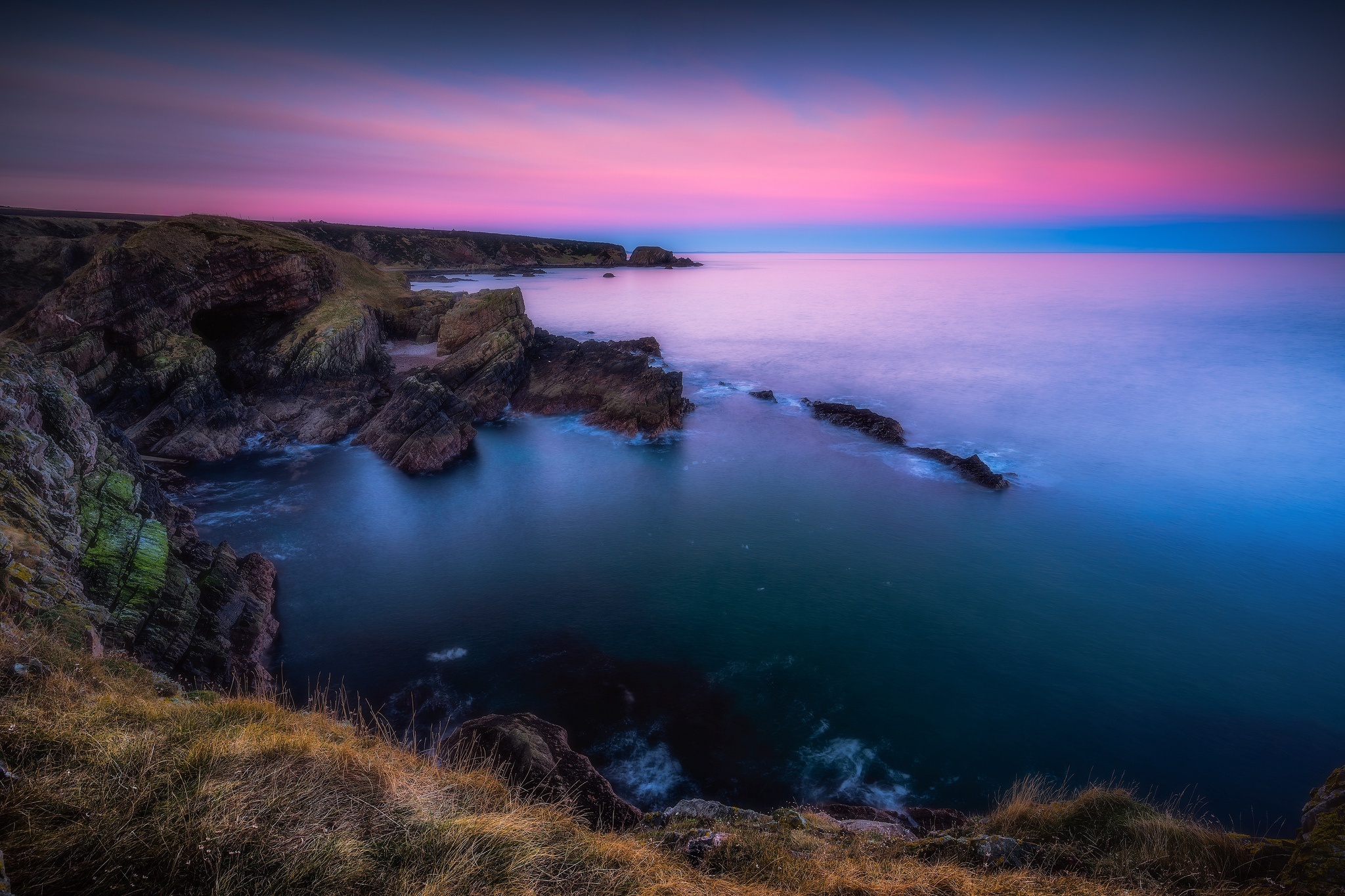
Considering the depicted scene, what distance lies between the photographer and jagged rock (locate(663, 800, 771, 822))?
767 centimetres

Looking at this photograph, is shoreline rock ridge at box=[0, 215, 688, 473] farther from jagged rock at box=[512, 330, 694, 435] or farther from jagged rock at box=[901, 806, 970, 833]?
jagged rock at box=[901, 806, 970, 833]

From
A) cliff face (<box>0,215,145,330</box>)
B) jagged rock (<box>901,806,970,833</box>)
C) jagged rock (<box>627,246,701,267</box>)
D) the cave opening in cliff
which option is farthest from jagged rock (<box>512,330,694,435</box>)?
jagged rock (<box>627,246,701,267</box>)

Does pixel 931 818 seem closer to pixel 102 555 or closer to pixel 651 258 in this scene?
pixel 102 555

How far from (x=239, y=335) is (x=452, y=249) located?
12386cm

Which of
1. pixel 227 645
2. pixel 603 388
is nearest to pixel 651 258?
pixel 603 388

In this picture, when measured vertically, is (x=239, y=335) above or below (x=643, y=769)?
above

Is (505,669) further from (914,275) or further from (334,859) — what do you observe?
(914,275)

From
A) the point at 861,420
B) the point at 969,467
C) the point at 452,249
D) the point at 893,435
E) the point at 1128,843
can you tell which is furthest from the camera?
the point at 452,249

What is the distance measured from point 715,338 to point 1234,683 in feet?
165

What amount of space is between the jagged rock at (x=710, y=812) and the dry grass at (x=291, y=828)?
1678 millimetres

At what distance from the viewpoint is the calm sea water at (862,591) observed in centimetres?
1209

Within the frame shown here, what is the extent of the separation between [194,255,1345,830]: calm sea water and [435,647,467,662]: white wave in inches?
2.4

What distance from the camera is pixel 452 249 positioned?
144375 mm

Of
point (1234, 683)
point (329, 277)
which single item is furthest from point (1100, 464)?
point (329, 277)
